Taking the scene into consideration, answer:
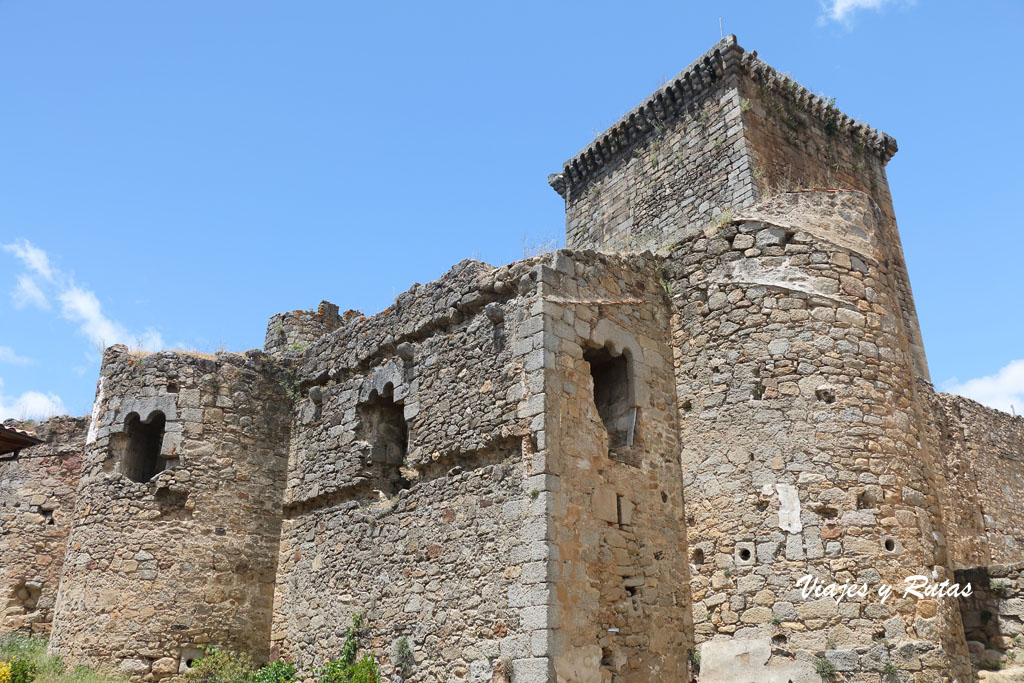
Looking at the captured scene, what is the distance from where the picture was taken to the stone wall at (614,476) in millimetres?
7656

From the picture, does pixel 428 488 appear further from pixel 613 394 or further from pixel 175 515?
pixel 175 515

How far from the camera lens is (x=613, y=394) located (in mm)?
9102

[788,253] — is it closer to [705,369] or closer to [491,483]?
[705,369]

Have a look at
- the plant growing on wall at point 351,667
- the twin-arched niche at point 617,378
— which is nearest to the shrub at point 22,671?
the plant growing on wall at point 351,667

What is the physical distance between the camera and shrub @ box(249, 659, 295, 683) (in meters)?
10.2

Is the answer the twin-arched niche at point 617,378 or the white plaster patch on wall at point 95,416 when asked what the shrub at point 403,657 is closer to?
the twin-arched niche at point 617,378

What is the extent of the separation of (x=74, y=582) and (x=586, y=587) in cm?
661

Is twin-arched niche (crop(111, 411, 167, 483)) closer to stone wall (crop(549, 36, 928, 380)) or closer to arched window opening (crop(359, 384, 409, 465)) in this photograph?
arched window opening (crop(359, 384, 409, 465))

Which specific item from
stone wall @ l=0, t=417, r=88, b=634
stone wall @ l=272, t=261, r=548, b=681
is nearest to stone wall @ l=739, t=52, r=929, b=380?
stone wall @ l=272, t=261, r=548, b=681

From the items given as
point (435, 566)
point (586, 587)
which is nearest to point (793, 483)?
point (586, 587)

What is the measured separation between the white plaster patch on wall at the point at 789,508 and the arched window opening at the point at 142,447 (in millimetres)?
7468

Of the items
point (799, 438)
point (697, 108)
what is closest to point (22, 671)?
point (799, 438)

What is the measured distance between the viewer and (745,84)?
13.9 m

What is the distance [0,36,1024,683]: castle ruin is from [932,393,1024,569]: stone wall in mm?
96
